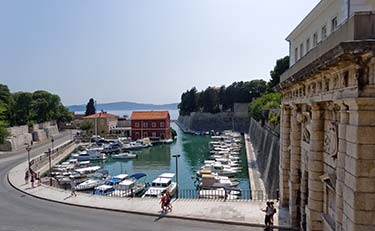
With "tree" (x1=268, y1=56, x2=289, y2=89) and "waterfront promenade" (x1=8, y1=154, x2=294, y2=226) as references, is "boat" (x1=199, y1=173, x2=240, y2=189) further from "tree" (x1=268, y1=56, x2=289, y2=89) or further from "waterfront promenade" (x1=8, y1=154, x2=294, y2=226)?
"tree" (x1=268, y1=56, x2=289, y2=89)

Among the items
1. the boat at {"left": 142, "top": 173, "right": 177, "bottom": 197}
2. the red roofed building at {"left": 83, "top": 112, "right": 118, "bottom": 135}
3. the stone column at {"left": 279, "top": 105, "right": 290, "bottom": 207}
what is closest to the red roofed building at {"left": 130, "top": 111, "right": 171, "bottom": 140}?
the red roofed building at {"left": 83, "top": 112, "right": 118, "bottom": 135}

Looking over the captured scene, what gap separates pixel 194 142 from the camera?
82750 mm

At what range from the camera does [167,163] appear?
55125 millimetres

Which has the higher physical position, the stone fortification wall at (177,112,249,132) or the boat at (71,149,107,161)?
the stone fortification wall at (177,112,249,132)

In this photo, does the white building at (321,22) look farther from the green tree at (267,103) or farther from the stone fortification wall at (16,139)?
the stone fortification wall at (16,139)

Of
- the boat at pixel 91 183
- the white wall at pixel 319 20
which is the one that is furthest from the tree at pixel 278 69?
the white wall at pixel 319 20

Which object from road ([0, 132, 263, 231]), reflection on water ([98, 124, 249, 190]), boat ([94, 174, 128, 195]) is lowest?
reflection on water ([98, 124, 249, 190])

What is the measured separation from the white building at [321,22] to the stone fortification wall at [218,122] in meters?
80.1

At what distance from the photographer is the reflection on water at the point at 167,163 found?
144 ft

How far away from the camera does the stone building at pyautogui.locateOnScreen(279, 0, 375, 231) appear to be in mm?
7871

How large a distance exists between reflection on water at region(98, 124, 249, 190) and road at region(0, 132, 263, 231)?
1917cm

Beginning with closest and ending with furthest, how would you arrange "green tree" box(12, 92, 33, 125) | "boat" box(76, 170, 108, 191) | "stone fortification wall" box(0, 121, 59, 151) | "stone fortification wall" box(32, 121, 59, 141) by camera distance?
"boat" box(76, 170, 108, 191) < "stone fortification wall" box(0, 121, 59, 151) < "stone fortification wall" box(32, 121, 59, 141) < "green tree" box(12, 92, 33, 125)

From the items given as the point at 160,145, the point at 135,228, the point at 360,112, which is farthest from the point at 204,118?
the point at 360,112

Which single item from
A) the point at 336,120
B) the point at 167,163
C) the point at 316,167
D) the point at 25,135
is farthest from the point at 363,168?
the point at 25,135
